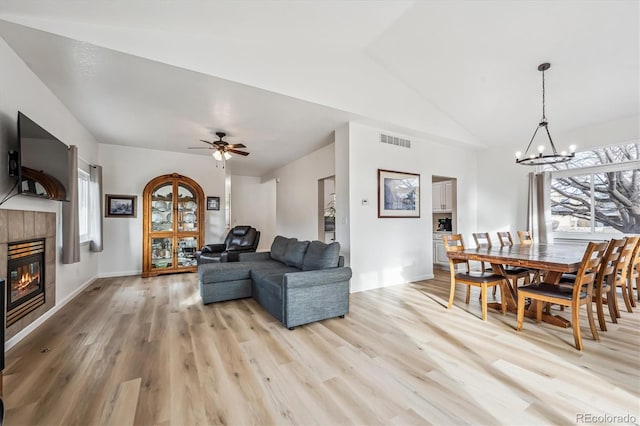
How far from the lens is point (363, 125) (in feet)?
14.8

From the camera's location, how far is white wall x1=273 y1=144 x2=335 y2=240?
5992mm

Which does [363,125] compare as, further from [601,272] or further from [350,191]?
[601,272]

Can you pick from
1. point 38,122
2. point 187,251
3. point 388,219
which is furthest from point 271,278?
point 187,251

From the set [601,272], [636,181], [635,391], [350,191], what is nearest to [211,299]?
[350,191]

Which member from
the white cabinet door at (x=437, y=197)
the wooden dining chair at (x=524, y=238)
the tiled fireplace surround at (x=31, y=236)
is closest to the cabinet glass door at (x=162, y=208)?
the tiled fireplace surround at (x=31, y=236)

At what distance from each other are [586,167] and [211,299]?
21.3 ft

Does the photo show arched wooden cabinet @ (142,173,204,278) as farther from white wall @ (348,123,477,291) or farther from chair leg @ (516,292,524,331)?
chair leg @ (516,292,524,331)

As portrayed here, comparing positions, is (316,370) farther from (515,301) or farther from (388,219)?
(388,219)

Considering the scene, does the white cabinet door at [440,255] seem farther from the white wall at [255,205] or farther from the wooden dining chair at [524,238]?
the white wall at [255,205]

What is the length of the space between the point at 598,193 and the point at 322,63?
5102 mm

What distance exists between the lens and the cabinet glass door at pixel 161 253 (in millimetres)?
5734

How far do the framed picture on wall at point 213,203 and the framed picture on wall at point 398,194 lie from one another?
158 inches

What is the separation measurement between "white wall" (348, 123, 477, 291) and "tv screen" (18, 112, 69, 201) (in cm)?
363

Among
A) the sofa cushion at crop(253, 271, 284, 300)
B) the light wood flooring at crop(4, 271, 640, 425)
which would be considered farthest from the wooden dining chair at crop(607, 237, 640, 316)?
the sofa cushion at crop(253, 271, 284, 300)
